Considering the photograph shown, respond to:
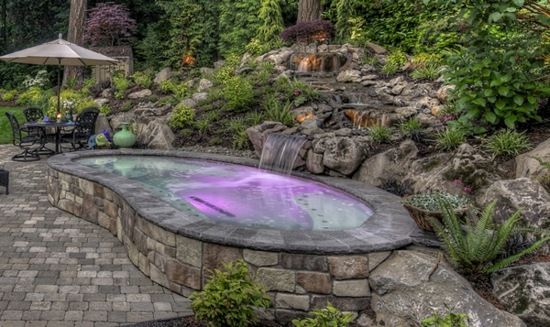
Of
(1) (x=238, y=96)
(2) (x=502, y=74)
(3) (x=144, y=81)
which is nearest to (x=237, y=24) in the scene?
(3) (x=144, y=81)

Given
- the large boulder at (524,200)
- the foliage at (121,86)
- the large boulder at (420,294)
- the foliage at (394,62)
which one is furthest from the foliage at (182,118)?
the large boulder at (420,294)

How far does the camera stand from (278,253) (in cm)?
351

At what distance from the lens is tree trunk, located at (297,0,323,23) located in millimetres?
13981

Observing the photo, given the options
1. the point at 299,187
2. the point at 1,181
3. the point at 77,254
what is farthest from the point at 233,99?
the point at 77,254

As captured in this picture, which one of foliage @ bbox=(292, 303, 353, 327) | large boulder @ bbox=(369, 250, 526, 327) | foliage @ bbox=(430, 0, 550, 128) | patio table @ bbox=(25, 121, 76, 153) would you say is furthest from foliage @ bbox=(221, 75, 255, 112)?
foliage @ bbox=(292, 303, 353, 327)

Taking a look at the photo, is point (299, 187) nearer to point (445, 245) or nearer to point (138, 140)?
point (445, 245)

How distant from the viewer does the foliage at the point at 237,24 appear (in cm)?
1526

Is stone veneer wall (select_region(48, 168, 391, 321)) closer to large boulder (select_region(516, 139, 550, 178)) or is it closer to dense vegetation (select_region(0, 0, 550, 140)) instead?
large boulder (select_region(516, 139, 550, 178))

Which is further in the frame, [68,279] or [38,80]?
[38,80]

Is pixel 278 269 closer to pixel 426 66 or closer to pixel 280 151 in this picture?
pixel 280 151

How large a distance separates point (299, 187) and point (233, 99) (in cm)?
399

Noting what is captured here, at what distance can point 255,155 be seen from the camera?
8352 mm

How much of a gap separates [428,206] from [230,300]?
2.00 meters

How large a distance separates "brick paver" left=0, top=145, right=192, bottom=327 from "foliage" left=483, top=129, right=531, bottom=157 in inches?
160
